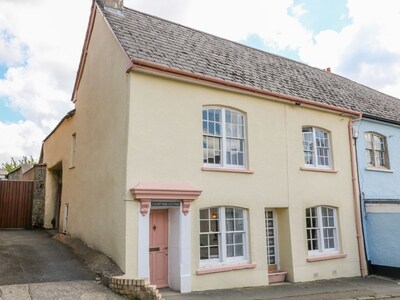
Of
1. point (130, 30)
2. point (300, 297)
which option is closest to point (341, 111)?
point (300, 297)

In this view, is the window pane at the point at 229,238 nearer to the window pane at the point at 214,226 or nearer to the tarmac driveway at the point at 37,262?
the window pane at the point at 214,226

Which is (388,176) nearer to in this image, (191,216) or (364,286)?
(364,286)

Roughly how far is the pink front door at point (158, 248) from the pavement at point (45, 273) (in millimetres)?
1457

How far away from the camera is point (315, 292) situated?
409 inches

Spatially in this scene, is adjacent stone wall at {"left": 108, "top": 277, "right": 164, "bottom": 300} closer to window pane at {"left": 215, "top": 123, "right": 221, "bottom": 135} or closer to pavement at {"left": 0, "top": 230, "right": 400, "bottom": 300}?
pavement at {"left": 0, "top": 230, "right": 400, "bottom": 300}

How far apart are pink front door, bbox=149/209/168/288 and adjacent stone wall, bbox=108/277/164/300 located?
1.68m

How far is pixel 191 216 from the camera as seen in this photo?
395 inches

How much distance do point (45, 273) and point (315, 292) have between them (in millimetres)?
7643

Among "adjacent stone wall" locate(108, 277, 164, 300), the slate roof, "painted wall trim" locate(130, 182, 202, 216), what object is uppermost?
the slate roof

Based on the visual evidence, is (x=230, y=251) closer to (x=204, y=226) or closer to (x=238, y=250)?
(x=238, y=250)

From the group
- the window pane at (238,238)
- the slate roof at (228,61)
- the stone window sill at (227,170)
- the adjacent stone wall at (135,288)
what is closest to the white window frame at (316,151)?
the slate roof at (228,61)

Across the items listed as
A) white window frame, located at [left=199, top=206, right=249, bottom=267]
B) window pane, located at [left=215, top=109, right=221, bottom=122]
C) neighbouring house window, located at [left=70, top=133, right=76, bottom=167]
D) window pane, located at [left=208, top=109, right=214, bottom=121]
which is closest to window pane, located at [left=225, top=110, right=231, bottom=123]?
window pane, located at [left=215, top=109, right=221, bottom=122]

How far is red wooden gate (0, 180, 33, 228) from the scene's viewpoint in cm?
1761

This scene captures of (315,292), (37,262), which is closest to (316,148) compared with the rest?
(315,292)
